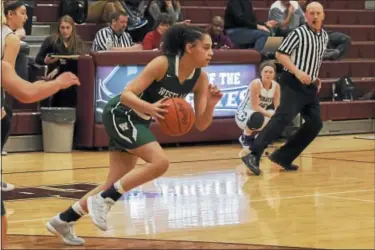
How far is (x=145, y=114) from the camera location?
6.52m

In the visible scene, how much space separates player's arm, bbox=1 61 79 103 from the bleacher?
23.9ft

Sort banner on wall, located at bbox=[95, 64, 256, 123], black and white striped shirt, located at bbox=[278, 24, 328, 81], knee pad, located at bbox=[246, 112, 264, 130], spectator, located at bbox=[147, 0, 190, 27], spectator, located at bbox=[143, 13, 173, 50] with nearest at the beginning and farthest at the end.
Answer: black and white striped shirt, located at bbox=[278, 24, 328, 81]
knee pad, located at bbox=[246, 112, 264, 130]
banner on wall, located at bbox=[95, 64, 256, 123]
spectator, located at bbox=[143, 13, 173, 50]
spectator, located at bbox=[147, 0, 190, 27]

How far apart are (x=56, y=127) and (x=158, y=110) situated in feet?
20.5

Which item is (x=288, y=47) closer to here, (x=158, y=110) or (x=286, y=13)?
(x=158, y=110)

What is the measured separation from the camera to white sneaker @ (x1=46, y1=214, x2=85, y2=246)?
6.42m

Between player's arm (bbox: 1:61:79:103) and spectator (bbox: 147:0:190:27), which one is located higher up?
player's arm (bbox: 1:61:79:103)

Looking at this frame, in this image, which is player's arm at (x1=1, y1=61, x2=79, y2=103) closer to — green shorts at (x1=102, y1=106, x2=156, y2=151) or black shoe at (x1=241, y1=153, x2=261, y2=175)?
green shorts at (x1=102, y1=106, x2=156, y2=151)

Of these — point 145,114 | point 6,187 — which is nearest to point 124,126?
point 145,114

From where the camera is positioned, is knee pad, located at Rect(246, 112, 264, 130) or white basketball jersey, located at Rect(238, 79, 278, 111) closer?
knee pad, located at Rect(246, 112, 264, 130)

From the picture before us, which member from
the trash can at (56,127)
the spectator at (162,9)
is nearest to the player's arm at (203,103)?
the trash can at (56,127)

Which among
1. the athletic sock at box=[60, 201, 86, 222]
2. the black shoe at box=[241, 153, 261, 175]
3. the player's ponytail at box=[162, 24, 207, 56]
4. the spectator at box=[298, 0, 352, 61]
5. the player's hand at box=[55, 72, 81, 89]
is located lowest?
the black shoe at box=[241, 153, 261, 175]

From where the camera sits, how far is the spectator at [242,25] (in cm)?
1481

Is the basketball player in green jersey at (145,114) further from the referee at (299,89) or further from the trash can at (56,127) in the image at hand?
the trash can at (56,127)

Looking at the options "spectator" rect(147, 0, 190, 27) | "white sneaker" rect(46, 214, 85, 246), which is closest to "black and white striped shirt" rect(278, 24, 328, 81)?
"spectator" rect(147, 0, 190, 27)
